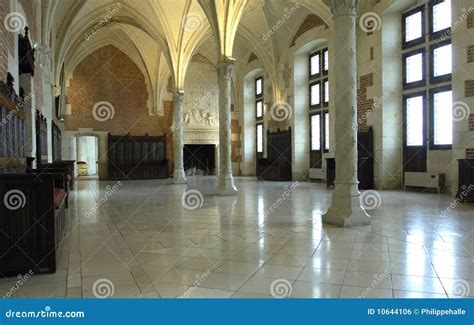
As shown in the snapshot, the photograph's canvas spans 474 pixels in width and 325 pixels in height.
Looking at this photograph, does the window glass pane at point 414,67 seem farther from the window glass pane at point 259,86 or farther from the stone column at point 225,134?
the window glass pane at point 259,86

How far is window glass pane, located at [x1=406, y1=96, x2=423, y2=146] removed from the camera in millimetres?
11539

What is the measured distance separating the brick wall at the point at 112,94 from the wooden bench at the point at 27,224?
682 inches

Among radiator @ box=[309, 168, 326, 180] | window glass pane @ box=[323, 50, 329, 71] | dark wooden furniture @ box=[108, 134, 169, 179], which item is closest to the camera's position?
radiator @ box=[309, 168, 326, 180]

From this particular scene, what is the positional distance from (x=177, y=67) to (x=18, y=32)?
358 inches

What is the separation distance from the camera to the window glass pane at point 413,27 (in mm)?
11523

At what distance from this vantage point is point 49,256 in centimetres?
384

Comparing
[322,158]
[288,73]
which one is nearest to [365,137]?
[322,158]

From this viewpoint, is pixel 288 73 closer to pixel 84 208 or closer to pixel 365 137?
pixel 365 137

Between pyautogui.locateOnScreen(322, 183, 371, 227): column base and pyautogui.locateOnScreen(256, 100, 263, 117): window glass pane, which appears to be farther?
pyautogui.locateOnScreen(256, 100, 263, 117): window glass pane

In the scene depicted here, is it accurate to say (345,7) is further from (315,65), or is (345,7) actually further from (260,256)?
(315,65)

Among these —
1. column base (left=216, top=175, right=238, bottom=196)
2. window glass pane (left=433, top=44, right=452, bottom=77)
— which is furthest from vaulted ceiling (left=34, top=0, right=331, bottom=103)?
window glass pane (left=433, top=44, right=452, bottom=77)

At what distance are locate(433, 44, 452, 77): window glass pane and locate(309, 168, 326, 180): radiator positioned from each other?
5594mm

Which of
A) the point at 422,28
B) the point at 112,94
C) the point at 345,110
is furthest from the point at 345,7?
the point at 112,94

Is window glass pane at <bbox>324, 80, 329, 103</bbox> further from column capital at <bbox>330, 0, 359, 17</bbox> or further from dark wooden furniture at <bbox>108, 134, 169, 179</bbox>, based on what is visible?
column capital at <bbox>330, 0, 359, 17</bbox>
